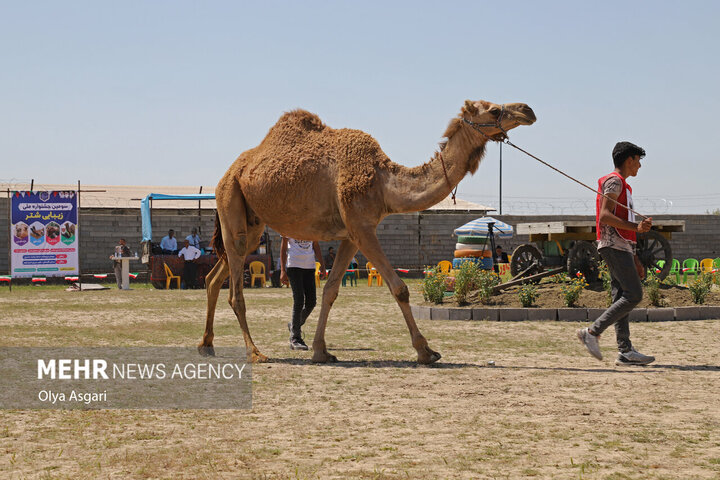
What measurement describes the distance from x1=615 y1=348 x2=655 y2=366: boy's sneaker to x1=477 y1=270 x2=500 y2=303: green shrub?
6.50 metres

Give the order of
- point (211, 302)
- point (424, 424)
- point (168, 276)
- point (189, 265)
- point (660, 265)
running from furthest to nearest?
1. point (189, 265)
2. point (168, 276)
3. point (660, 265)
4. point (211, 302)
5. point (424, 424)

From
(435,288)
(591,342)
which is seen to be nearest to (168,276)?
(435,288)

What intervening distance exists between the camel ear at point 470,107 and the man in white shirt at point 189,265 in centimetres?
1912

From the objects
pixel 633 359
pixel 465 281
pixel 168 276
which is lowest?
pixel 633 359

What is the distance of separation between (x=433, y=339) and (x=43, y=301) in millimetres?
12009

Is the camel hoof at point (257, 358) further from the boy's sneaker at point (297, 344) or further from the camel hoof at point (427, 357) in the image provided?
the camel hoof at point (427, 357)

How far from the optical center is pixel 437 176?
9.08 meters

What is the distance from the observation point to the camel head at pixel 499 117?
8.79 m

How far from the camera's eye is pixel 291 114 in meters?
9.83

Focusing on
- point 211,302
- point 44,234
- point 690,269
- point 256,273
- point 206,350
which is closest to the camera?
point 206,350

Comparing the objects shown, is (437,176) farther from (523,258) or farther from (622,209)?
(523,258)

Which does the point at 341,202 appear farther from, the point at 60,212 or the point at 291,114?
the point at 60,212

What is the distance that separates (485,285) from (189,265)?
13832 mm

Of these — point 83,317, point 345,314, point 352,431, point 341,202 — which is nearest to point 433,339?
point 341,202
